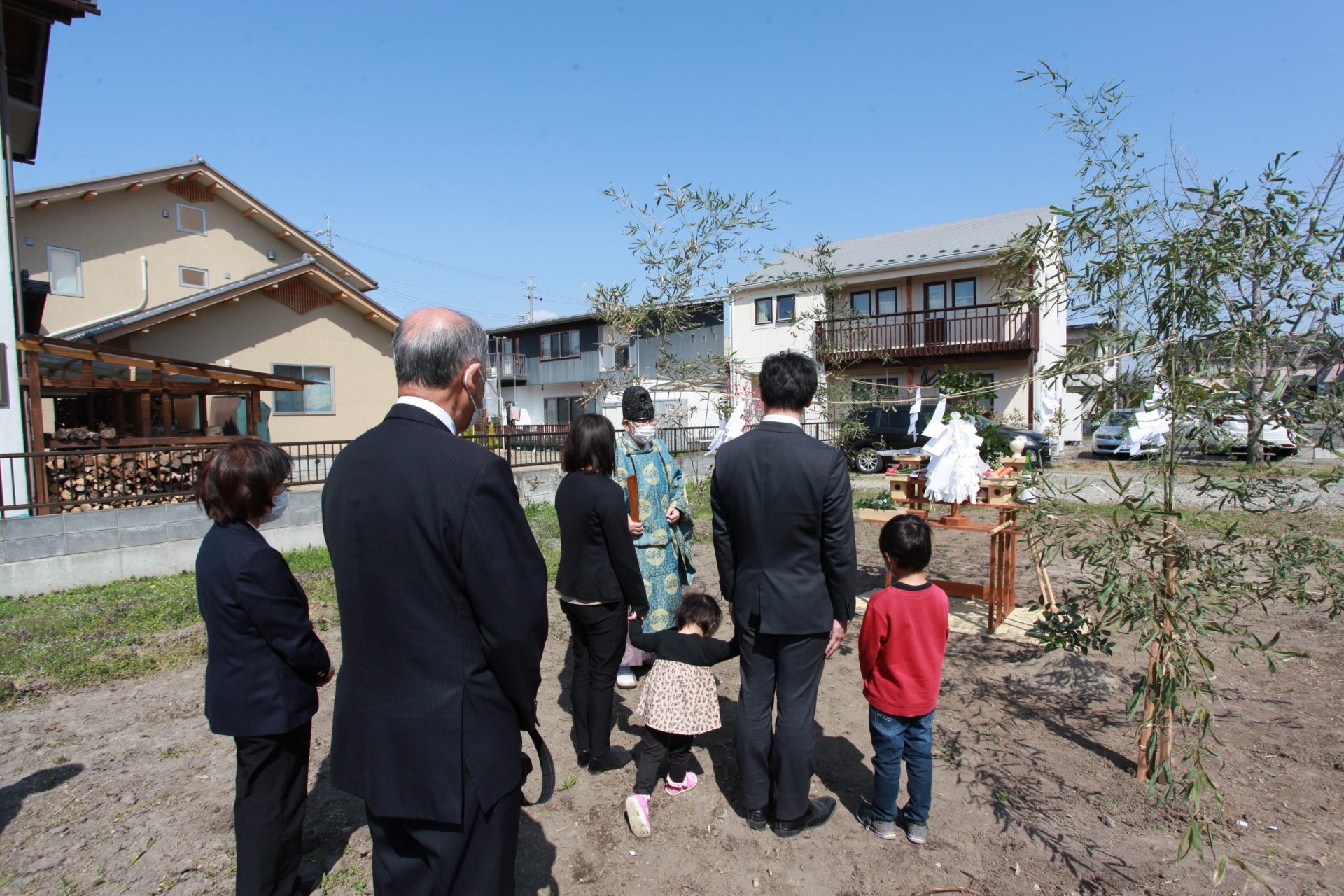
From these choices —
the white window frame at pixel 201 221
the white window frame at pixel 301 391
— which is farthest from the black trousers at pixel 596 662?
the white window frame at pixel 201 221

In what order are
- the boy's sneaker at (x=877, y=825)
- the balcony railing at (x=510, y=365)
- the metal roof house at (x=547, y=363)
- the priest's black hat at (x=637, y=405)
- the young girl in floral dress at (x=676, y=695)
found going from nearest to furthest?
1. the boy's sneaker at (x=877, y=825)
2. the young girl in floral dress at (x=676, y=695)
3. the priest's black hat at (x=637, y=405)
4. the metal roof house at (x=547, y=363)
5. the balcony railing at (x=510, y=365)

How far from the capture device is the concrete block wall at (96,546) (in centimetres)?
571

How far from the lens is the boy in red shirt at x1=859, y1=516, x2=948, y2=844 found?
245 cm

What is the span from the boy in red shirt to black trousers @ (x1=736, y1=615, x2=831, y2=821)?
0.21 meters

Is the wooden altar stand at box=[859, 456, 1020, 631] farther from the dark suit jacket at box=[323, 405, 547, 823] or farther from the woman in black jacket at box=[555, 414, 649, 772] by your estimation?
the dark suit jacket at box=[323, 405, 547, 823]

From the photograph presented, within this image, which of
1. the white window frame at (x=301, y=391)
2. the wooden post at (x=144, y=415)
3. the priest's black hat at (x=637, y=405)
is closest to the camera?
the priest's black hat at (x=637, y=405)

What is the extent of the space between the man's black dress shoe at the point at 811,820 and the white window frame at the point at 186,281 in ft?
50.7

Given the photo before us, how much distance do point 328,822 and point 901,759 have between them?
7.60ft

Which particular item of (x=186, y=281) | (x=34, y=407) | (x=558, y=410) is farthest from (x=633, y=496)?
(x=558, y=410)

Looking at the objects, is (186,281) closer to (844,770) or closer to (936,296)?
(844,770)

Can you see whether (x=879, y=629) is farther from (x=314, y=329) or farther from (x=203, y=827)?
(x=314, y=329)

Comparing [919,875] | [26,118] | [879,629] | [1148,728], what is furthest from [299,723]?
[26,118]

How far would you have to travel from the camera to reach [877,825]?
259 cm

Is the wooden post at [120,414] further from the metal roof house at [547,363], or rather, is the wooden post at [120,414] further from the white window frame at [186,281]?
the metal roof house at [547,363]
